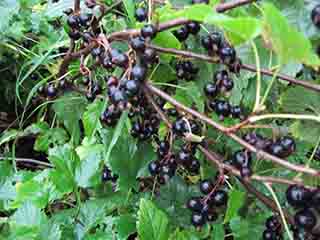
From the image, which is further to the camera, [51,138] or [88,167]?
[51,138]

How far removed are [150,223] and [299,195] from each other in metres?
0.36

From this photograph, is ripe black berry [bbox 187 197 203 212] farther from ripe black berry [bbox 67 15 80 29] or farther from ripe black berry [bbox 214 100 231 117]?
ripe black berry [bbox 67 15 80 29]

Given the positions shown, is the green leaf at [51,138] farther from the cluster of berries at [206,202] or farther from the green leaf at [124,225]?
the cluster of berries at [206,202]

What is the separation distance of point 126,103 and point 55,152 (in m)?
0.43

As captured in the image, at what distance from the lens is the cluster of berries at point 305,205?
0.75 meters

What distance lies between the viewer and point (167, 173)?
37.3 inches

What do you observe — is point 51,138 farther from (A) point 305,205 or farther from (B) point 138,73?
(A) point 305,205

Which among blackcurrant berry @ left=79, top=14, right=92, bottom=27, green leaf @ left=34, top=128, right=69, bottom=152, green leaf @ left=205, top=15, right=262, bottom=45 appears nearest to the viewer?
green leaf @ left=205, top=15, right=262, bottom=45

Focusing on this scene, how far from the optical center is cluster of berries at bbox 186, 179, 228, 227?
3.00 feet

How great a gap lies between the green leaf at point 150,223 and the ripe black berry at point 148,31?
348 mm

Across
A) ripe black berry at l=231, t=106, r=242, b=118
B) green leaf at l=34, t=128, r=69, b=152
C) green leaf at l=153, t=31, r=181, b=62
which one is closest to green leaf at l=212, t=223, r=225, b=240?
ripe black berry at l=231, t=106, r=242, b=118

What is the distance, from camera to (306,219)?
769 mm

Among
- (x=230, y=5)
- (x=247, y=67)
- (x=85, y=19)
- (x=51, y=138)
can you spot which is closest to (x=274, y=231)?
(x=247, y=67)

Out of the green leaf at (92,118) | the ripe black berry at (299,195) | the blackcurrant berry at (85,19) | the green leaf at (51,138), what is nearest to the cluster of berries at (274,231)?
the ripe black berry at (299,195)
